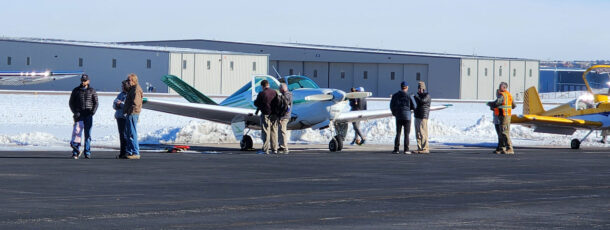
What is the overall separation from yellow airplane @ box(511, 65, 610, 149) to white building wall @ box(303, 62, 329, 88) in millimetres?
58191

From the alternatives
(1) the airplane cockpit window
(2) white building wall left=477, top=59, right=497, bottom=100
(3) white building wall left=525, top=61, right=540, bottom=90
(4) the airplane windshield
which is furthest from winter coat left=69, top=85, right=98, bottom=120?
(3) white building wall left=525, top=61, right=540, bottom=90

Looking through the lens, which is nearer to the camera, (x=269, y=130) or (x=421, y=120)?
(x=269, y=130)

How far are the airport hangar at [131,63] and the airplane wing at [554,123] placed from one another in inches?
2016

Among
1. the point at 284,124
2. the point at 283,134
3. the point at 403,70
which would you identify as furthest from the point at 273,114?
the point at 403,70

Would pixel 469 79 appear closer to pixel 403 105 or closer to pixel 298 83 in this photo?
pixel 298 83

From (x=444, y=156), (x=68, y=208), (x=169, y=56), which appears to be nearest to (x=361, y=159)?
(x=444, y=156)

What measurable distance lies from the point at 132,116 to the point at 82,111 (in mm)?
879

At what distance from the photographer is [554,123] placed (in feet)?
88.3

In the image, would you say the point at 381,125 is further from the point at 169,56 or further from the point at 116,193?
the point at 169,56

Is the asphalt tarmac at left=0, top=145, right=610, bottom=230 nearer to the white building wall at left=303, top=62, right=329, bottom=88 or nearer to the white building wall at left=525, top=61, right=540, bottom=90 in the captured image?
the white building wall at left=303, top=62, right=329, bottom=88

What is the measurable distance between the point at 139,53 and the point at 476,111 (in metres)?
32.7

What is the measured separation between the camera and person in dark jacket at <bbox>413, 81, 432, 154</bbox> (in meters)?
21.6

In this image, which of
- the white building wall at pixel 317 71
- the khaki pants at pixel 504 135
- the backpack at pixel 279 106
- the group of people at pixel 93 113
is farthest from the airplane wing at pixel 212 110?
the white building wall at pixel 317 71

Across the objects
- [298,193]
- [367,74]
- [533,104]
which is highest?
[367,74]
